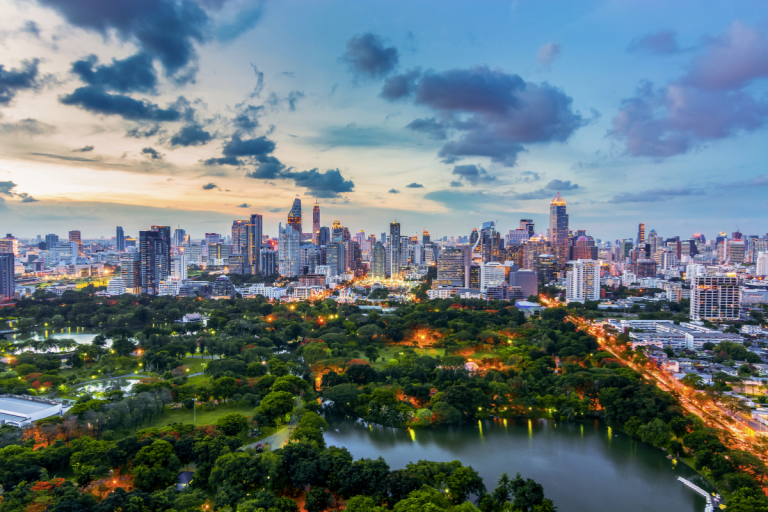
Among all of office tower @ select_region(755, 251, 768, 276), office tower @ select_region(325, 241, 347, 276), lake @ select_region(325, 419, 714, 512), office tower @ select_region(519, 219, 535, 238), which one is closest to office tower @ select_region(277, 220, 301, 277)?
office tower @ select_region(325, 241, 347, 276)

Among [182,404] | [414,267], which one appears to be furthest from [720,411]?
[414,267]

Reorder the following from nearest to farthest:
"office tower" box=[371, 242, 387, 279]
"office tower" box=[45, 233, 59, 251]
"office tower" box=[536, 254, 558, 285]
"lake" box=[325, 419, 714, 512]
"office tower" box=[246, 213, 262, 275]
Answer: "lake" box=[325, 419, 714, 512] < "office tower" box=[536, 254, 558, 285] < "office tower" box=[246, 213, 262, 275] < "office tower" box=[371, 242, 387, 279] < "office tower" box=[45, 233, 59, 251]

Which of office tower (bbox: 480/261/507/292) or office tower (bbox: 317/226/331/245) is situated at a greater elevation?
office tower (bbox: 317/226/331/245)

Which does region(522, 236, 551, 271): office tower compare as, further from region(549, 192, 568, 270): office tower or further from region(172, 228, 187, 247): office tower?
region(172, 228, 187, 247): office tower

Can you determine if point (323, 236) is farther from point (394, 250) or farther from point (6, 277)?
point (6, 277)

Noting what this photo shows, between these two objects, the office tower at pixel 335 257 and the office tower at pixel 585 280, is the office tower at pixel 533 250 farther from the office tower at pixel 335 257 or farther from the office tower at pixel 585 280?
the office tower at pixel 335 257

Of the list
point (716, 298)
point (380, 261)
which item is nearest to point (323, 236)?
point (380, 261)
